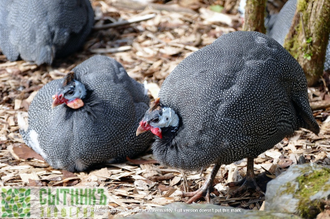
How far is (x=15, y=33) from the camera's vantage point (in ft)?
19.1

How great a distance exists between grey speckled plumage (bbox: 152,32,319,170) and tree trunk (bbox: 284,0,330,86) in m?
1.31

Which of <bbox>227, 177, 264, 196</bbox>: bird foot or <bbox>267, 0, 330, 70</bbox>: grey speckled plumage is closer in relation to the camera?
<bbox>227, 177, 264, 196</bbox>: bird foot

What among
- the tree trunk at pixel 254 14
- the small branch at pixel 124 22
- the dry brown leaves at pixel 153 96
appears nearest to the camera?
the dry brown leaves at pixel 153 96

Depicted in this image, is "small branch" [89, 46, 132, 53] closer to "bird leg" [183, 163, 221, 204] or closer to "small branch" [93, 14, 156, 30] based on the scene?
"small branch" [93, 14, 156, 30]

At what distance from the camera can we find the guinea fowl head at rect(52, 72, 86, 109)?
3.93 meters

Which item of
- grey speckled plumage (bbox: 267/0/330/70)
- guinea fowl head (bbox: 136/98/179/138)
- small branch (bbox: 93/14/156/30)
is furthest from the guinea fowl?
small branch (bbox: 93/14/156/30)

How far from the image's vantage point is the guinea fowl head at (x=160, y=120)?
3.23 metres

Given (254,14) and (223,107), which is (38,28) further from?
(223,107)

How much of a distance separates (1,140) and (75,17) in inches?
79.7

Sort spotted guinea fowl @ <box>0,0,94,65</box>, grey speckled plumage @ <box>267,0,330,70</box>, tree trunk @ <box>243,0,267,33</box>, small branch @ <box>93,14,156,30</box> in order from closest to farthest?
tree trunk @ <box>243,0,267,33</box>, grey speckled plumage @ <box>267,0,330,70</box>, spotted guinea fowl @ <box>0,0,94,65</box>, small branch @ <box>93,14,156,30</box>

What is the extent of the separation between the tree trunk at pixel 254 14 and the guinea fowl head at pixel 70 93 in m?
1.96

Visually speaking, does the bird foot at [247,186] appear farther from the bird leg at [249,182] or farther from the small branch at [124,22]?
the small branch at [124,22]

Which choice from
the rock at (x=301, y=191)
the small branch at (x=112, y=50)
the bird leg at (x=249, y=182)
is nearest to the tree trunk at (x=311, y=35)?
the bird leg at (x=249, y=182)

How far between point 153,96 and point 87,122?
1.30 metres
